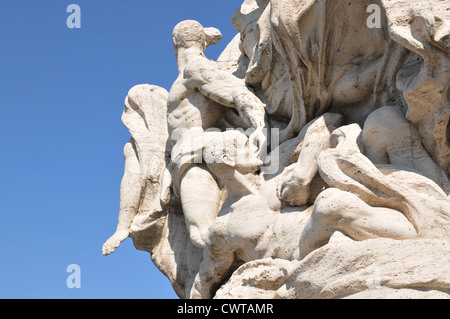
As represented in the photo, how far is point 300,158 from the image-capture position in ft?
21.4

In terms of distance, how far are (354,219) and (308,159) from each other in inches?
41.1

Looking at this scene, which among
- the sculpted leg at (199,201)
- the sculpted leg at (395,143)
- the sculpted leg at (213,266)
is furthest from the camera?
the sculpted leg at (199,201)

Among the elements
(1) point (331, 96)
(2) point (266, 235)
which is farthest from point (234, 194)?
(1) point (331, 96)

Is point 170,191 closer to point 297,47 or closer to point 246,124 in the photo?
point 246,124

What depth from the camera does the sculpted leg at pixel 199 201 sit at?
720 cm

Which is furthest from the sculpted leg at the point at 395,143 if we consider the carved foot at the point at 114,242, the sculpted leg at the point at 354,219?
the carved foot at the point at 114,242

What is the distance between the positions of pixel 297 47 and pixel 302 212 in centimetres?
131

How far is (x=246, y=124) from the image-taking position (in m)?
7.68

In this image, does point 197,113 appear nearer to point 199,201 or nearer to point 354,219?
point 199,201

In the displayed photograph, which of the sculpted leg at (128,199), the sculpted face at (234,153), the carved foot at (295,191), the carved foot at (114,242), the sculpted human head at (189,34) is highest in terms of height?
the sculpted human head at (189,34)

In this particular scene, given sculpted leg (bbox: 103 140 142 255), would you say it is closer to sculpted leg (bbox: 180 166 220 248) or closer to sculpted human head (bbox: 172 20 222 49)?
sculpted leg (bbox: 180 166 220 248)

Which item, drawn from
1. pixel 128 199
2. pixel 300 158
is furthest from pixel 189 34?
pixel 300 158

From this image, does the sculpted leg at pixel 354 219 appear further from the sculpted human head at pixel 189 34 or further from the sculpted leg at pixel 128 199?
the sculpted human head at pixel 189 34

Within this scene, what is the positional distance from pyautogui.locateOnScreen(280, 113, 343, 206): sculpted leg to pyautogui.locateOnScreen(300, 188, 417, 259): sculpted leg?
694 millimetres
